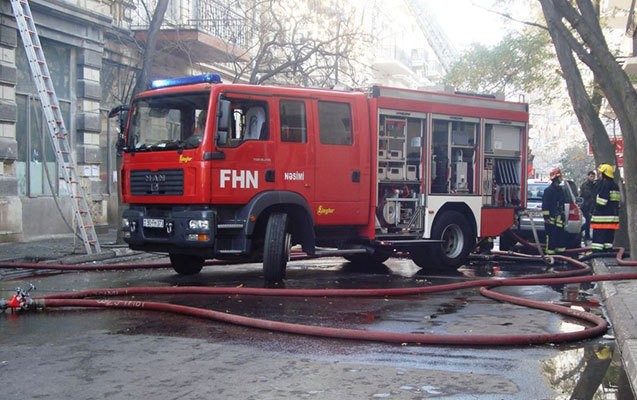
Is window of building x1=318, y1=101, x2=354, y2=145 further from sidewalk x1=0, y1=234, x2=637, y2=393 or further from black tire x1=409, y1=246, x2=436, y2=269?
sidewalk x1=0, y1=234, x2=637, y2=393

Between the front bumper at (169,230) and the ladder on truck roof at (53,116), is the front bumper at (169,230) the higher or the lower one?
the lower one

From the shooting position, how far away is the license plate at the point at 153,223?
31.8 ft

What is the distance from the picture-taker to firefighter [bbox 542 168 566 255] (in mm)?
14297

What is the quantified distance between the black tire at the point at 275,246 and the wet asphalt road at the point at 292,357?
1087mm

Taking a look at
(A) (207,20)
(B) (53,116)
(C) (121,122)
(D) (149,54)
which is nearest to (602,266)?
(C) (121,122)

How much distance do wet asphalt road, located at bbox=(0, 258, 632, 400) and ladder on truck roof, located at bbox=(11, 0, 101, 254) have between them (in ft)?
15.6

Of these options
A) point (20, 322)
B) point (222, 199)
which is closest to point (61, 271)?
point (222, 199)

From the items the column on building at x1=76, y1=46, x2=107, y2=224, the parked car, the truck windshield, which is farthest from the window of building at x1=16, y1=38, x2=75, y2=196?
the parked car

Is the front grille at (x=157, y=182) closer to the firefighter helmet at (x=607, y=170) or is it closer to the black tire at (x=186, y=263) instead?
the black tire at (x=186, y=263)

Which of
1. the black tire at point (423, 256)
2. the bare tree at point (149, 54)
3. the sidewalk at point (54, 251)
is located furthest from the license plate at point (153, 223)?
the bare tree at point (149, 54)

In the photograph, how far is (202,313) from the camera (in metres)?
6.99

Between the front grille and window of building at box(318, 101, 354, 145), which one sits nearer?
the front grille

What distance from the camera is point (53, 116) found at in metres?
12.5

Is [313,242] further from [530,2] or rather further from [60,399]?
[530,2]
